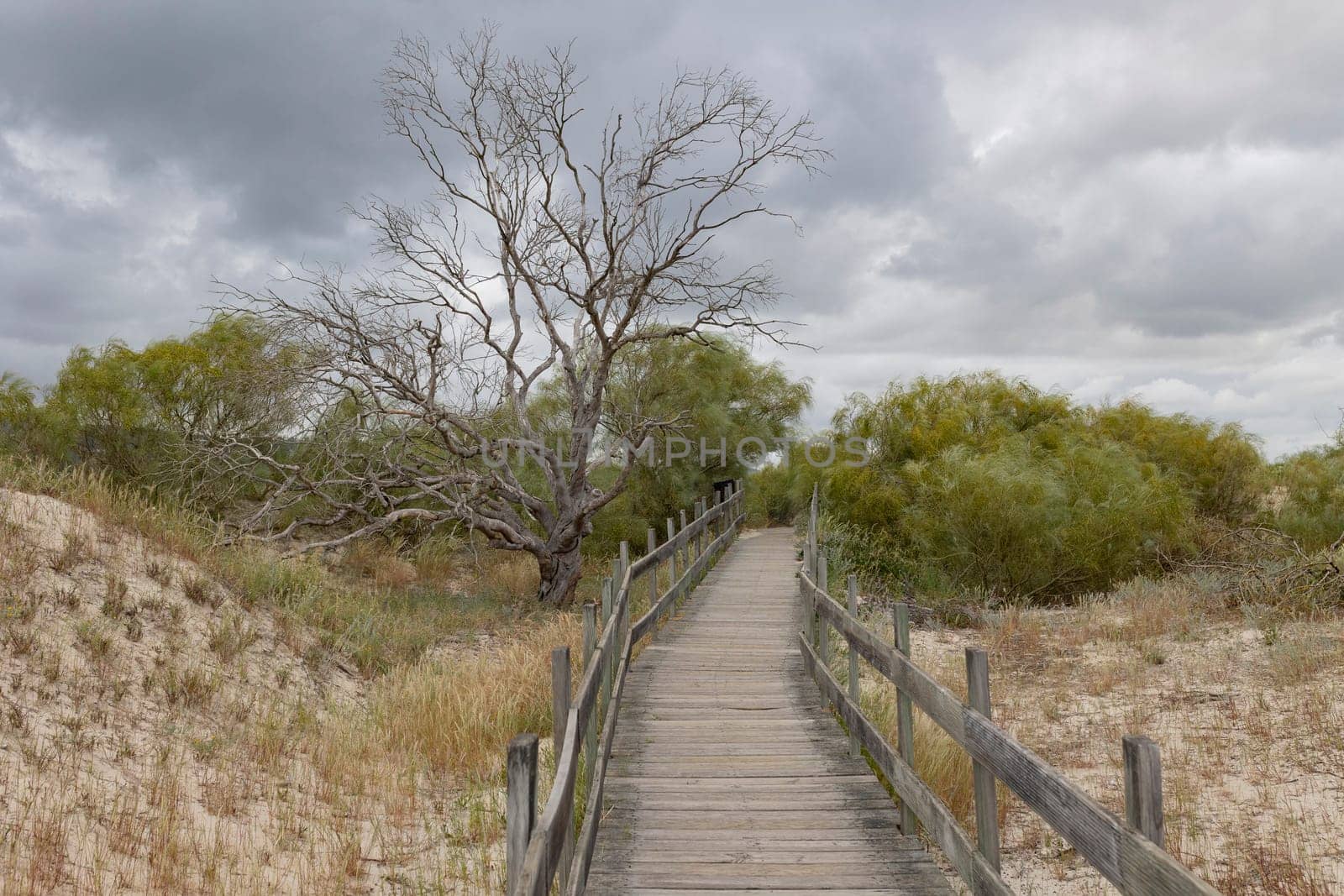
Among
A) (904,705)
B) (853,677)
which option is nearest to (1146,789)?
(904,705)

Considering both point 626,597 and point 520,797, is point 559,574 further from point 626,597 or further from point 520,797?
point 520,797

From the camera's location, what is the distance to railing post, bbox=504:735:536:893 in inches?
93.7

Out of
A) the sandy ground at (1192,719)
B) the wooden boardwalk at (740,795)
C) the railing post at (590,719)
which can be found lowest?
the sandy ground at (1192,719)

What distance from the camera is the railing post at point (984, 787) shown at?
365 centimetres

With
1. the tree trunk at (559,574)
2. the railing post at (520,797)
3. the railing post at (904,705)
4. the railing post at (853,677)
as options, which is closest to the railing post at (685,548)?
the tree trunk at (559,574)

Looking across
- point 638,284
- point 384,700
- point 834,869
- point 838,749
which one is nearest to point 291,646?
point 384,700

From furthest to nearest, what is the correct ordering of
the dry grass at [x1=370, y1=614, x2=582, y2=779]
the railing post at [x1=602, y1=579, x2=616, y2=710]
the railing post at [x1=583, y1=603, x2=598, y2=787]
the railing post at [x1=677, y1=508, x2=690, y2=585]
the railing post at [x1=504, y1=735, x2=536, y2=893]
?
the railing post at [x1=677, y1=508, x2=690, y2=585], the dry grass at [x1=370, y1=614, x2=582, y2=779], the railing post at [x1=602, y1=579, x2=616, y2=710], the railing post at [x1=583, y1=603, x2=598, y2=787], the railing post at [x1=504, y1=735, x2=536, y2=893]

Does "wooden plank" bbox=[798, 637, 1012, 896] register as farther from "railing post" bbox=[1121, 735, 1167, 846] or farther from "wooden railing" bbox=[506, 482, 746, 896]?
"wooden railing" bbox=[506, 482, 746, 896]

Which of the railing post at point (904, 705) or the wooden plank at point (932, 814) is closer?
the wooden plank at point (932, 814)

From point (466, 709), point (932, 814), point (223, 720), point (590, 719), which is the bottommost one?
point (223, 720)

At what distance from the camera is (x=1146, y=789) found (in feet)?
8.14

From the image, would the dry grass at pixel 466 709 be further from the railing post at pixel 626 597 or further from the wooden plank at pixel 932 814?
the wooden plank at pixel 932 814

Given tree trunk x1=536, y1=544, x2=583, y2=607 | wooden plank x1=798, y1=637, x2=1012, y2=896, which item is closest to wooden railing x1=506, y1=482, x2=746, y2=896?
wooden plank x1=798, y1=637, x2=1012, y2=896

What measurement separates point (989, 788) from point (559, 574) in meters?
14.2
